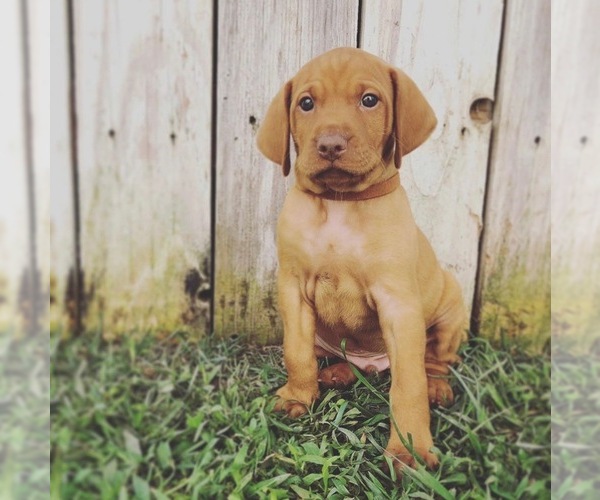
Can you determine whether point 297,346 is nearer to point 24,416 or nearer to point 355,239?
point 355,239

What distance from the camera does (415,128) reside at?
109 cm

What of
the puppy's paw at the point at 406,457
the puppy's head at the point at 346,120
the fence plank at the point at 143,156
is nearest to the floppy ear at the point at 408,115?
the puppy's head at the point at 346,120

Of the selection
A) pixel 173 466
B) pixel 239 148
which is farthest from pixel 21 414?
pixel 239 148

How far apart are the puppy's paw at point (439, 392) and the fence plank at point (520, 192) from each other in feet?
0.47

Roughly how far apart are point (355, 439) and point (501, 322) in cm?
36

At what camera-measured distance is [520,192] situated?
1.13 metres

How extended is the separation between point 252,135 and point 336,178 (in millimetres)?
224

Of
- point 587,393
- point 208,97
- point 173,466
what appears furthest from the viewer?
point 587,393

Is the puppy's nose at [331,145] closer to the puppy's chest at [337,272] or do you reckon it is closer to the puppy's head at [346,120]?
the puppy's head at [346,120]

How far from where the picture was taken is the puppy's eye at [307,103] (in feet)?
3.48

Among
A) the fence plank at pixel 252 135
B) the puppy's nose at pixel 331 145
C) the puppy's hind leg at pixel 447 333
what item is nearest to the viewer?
the puppy's nose at pixel 331 145

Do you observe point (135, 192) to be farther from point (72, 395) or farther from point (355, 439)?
point (355, 439)

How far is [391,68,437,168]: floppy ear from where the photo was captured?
3.53 ft

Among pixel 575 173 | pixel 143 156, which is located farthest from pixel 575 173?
A: pixel 143 156
